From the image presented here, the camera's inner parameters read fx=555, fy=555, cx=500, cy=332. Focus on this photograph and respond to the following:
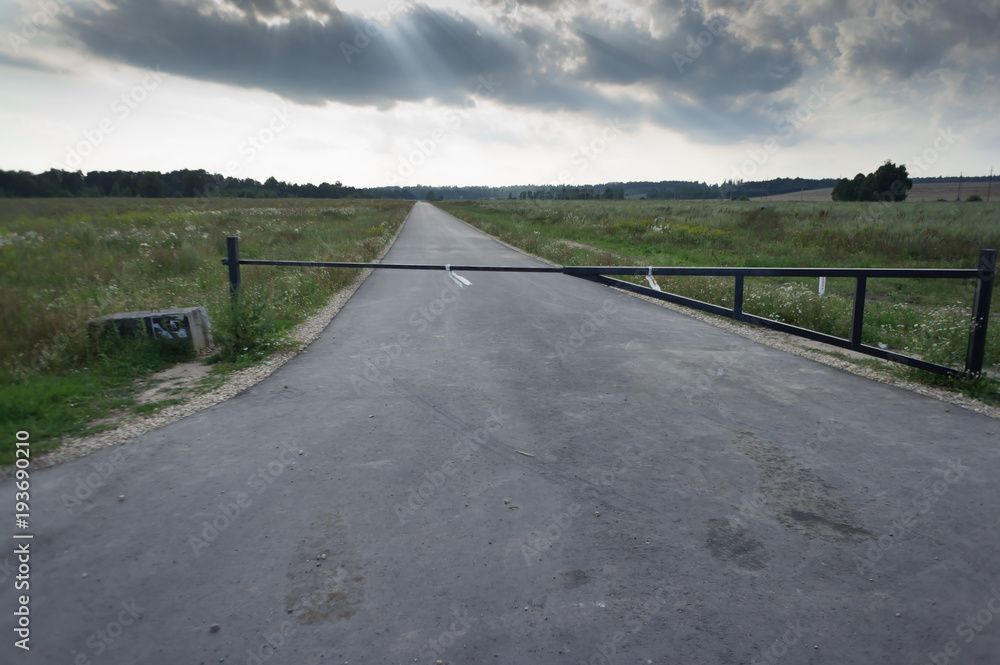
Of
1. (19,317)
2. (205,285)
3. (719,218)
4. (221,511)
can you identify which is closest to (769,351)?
(221,511)

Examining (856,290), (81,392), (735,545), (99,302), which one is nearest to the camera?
(735,545)

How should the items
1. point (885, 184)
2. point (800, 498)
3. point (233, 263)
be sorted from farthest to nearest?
point (885, 184) → point (233, 263) → point (800, 498)

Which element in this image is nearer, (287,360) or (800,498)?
(800,498)

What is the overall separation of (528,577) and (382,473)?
1.61 m

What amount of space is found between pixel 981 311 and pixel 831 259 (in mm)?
13711

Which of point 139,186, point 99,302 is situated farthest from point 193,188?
point 99,302

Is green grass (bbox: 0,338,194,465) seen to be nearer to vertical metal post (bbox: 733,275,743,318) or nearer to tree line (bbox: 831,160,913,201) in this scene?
vertical metal post (bbox: 733,275,743,318)

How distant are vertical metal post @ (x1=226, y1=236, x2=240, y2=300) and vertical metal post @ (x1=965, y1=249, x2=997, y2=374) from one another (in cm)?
880

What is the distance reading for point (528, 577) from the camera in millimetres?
3037

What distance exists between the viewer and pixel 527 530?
3.48 m

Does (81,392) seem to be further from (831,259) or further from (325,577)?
(831,259)

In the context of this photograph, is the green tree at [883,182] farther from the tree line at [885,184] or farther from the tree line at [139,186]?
the tree line at [139,186]

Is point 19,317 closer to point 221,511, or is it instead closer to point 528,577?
point 221,511

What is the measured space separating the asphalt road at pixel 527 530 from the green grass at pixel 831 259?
281cm
